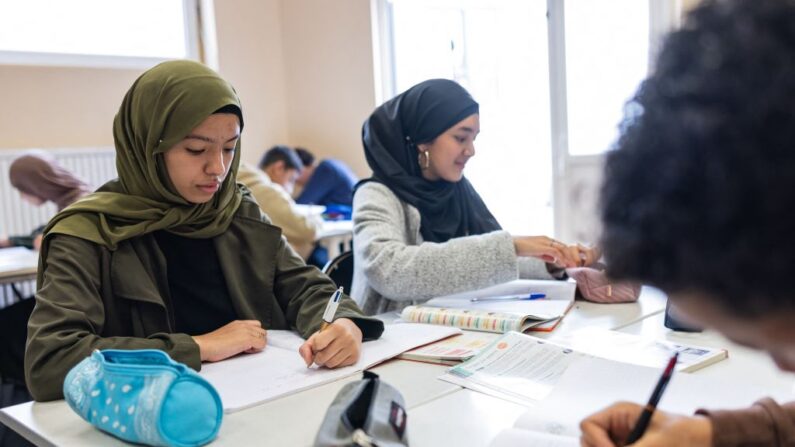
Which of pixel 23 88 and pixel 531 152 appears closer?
pixel 23 88

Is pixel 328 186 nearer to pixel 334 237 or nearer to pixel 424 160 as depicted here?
pixel 334 237

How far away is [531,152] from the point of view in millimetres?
5535

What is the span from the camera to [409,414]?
1027 millimetres

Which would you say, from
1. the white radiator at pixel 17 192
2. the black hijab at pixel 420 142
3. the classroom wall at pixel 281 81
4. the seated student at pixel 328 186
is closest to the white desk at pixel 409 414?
the black hijab at pixel 420 142

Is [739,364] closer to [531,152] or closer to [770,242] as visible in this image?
[770,242]

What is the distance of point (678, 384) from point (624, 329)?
16.2 inches

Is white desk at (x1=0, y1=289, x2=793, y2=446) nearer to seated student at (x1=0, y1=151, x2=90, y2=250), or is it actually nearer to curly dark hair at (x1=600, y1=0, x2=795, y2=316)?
curly dark hair at (x1=600, y1=0, x2=795, y2=316)

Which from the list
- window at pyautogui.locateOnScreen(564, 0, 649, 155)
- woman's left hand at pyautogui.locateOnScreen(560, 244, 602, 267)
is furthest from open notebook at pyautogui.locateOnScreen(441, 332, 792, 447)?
window at pyautogui.locateOnScreen(564, 0, 649, 155)

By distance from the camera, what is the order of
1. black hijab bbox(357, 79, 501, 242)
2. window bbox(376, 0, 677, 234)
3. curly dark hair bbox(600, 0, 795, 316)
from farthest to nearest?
window bbox(376, 0, 677, 234), black hijab bbox(357, 79, 501, 242), curly dark hair bbox(600, 0, 795, 316)

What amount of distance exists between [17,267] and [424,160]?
5.43 ft

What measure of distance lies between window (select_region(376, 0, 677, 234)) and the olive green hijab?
2994 mm

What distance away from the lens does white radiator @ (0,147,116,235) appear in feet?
14.2

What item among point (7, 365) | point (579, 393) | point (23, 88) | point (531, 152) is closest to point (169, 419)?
point (579, 393)

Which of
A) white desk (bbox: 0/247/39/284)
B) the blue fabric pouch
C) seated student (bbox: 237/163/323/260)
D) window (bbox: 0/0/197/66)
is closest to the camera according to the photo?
the blue fabric pouch
